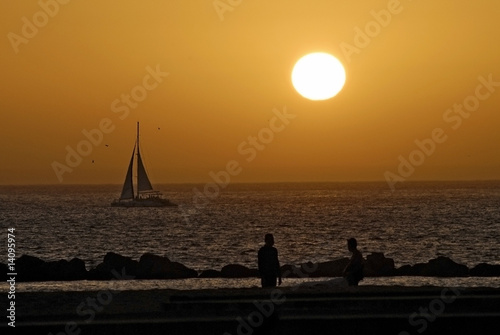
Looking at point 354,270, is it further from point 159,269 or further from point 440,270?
point 159,269

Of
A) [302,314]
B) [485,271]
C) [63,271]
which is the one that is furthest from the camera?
[63,271]

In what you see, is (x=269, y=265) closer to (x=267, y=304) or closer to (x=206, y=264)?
(x=267, y=304)

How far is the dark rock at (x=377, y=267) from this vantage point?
120 feet

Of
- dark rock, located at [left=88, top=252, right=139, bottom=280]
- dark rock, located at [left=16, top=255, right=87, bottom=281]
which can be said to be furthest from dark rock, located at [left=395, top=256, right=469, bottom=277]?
dark rock, located at [left=16, top=255, right=87, bottom=281]

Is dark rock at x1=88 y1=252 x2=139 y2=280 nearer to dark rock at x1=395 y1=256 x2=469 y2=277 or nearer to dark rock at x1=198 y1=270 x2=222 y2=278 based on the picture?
dark rock at x1=198 y1=270 x2=222 y2=278

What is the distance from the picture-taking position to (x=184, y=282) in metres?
33.3

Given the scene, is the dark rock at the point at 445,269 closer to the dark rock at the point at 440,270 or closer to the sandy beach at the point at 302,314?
the dark rock at the point at 440,270

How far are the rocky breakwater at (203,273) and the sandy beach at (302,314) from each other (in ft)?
67.1

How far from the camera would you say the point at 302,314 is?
13180mm

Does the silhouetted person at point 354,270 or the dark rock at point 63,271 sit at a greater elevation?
the silhouetted person at point 354,270

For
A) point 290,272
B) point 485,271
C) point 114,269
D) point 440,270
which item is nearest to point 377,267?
point 440,270

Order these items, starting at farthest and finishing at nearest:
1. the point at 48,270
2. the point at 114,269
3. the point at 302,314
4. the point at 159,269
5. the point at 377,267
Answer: the point at 114,269 → the point at 48,270 → the point at 377,267 → the point at 159,269 → the point at 302,314

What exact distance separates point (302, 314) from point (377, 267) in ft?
81.8

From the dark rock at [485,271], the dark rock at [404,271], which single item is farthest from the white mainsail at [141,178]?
the dark rock at [485,271]
